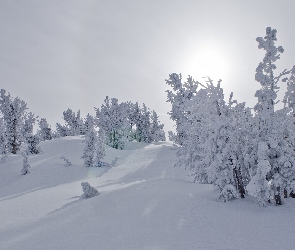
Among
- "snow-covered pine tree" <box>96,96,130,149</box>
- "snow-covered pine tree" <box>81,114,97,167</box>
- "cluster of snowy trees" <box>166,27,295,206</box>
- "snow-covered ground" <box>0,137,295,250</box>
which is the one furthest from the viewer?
"snow-covered pine tree" <box>96,96,130,149</box>

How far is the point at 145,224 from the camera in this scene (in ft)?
32.9

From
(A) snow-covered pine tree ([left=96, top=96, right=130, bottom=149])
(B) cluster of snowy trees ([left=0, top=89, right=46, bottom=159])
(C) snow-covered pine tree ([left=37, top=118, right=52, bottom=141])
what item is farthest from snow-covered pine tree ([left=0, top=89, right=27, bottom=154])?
(C) snow-covered pine tree ([left=37, top=118, right=52, bottom=141])

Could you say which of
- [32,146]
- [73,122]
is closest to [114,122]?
[32,146]

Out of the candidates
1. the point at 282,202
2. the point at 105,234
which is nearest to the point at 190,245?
the point at 105,234

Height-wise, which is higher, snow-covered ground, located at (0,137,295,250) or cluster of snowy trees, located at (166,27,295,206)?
cluster of snowy trees, located at (166,27,295,206)

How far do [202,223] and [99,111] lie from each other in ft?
165

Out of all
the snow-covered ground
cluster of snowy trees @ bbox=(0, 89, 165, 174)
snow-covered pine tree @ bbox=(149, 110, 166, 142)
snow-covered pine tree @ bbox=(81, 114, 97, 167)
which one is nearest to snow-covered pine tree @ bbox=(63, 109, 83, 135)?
cluster of snowy trees @ bbox=(0, 89, 165, 174)

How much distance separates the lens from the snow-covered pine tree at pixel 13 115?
45438 millimetres

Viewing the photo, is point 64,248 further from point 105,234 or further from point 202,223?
point 202,223

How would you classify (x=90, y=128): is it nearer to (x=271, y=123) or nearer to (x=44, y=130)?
(x=271, y=123)

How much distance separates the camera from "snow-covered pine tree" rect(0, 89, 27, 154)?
149 feet

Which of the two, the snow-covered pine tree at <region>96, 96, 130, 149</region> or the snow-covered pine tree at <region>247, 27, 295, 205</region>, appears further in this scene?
the snow-covered pine tree at <region>96, 96, 130, 149</region>

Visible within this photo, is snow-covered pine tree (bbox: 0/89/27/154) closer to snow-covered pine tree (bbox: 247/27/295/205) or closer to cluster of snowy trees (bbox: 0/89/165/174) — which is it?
cluster of snowy trees (bbox: 0/89/165/174)

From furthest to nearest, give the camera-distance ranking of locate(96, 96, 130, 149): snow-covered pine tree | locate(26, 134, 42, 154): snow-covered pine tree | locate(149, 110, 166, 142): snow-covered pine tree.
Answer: locate(149, 110, 166, 142): snow-covered pine tree
locate(96, 96, 130, 149): snow-covered pine tree
locate(26, 134, 42, 154): snow-covered pine tree
